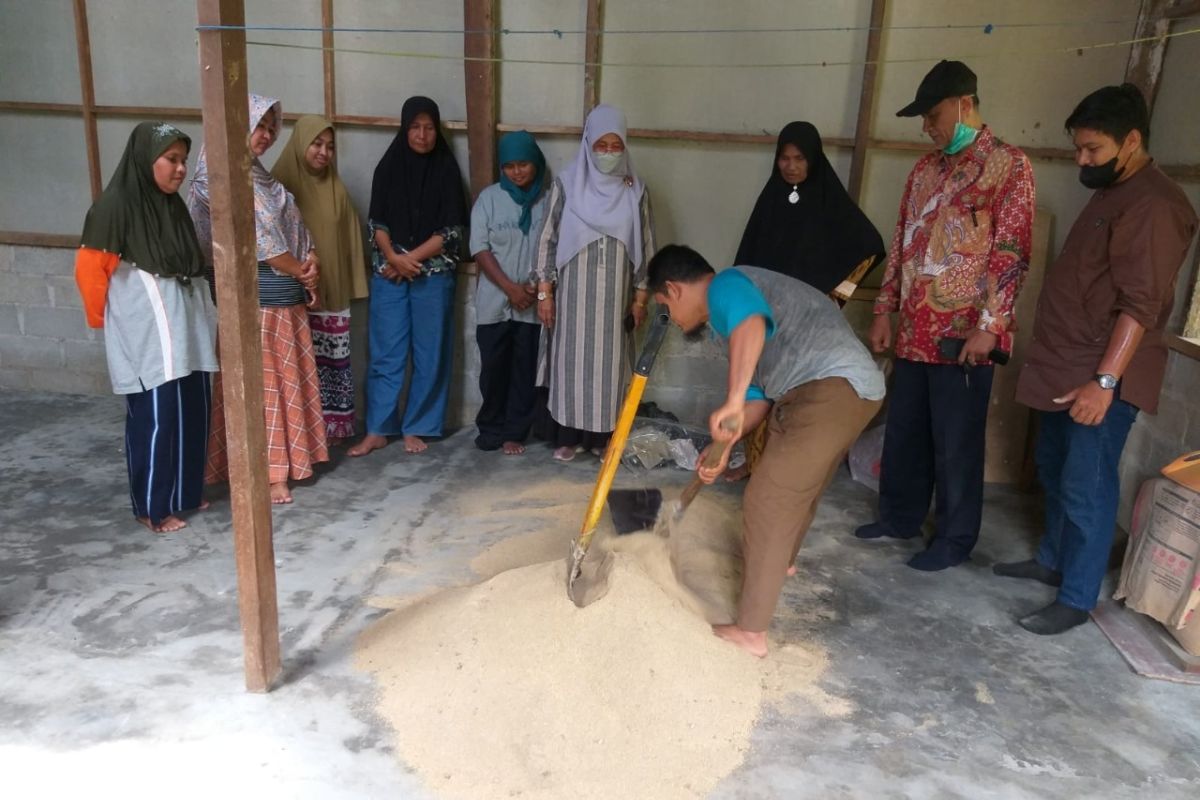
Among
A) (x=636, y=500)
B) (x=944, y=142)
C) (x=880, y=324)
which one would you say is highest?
(x=944, y=142)

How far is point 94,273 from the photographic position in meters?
2.62

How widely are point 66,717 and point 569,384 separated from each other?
83.7 inches

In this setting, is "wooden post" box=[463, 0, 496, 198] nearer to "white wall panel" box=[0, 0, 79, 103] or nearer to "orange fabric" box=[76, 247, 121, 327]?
"orange fabric" box=[76, 247, 121, 327]

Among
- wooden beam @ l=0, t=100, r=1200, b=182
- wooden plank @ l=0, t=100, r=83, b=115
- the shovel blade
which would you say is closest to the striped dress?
wooden beam @ l=0, t=100, r=1200, b=182

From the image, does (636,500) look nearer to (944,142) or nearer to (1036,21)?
(944,142)

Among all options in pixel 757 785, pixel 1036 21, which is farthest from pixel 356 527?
pixel 1036 21

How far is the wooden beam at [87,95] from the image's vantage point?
3965 mm

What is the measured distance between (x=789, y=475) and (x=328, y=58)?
A: 2.91 meters

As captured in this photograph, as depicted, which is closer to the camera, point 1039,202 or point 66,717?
point 66,717

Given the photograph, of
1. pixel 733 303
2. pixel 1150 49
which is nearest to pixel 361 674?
pixel 733 303

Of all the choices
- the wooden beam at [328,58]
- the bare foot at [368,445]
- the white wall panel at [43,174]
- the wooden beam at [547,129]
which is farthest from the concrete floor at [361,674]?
the wooden beam at [328,58]

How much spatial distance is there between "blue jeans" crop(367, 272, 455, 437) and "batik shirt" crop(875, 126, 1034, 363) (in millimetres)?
1927

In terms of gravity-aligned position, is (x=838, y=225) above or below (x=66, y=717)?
above

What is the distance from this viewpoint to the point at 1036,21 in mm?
3418
